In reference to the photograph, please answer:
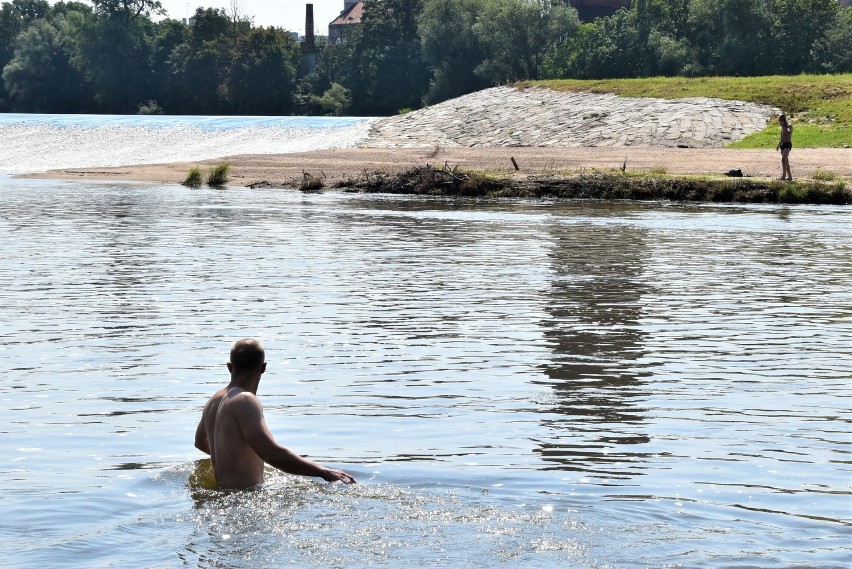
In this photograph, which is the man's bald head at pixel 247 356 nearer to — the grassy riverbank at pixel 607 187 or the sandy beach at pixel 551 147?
the grassy riverbank at pixel 607 187

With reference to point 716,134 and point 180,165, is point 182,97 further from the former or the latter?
point 716,134

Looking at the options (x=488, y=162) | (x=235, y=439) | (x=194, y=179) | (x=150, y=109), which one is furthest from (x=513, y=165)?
(x=150, y=109)

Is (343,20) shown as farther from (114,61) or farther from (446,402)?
(446,402)

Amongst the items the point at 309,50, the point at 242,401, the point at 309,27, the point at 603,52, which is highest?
the point at 309,27

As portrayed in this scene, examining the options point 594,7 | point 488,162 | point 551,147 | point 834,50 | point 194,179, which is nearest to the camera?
point 488,162

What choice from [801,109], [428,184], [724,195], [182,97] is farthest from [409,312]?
[182,97]

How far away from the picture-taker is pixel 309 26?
461 ft

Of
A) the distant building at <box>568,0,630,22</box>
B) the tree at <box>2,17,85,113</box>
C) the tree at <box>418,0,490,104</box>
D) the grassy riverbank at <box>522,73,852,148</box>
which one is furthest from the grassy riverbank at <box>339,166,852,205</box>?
the distant building at <box>568,0,630,22</box>

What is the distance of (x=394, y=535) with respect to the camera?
26.7ft

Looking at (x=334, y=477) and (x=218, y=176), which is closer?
(x=334, y=477)

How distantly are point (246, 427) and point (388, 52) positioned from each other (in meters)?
115

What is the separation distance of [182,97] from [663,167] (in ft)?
306

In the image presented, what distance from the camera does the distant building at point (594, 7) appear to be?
139 metres

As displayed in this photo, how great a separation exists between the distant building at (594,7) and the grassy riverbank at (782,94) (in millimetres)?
71848
